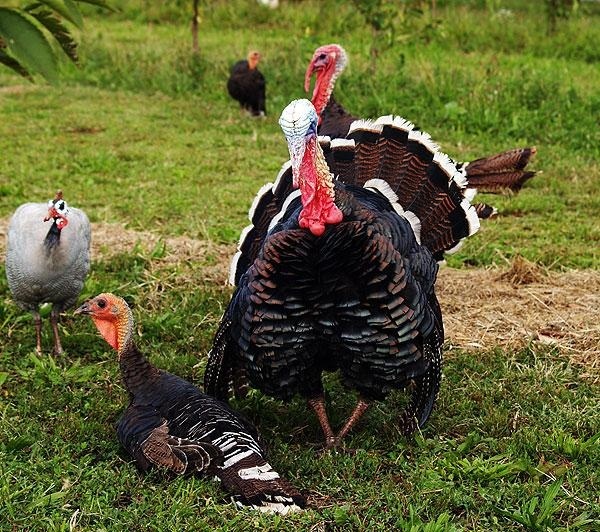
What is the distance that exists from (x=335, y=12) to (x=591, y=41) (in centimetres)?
444

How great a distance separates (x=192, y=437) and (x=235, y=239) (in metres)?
3.28

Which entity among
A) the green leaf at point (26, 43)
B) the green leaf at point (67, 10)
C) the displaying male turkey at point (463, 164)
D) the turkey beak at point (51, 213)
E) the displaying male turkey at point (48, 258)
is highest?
the green leaf at point (67, 10)

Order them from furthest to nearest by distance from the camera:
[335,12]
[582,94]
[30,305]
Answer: [335,12] < [582,94] < [30,305]

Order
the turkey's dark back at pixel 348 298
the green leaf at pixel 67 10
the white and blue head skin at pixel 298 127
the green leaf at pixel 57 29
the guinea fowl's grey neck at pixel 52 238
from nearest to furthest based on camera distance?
1. the white and blue head skin at pixel 298 127
2. the turkey's dark back at pixel 348 298
3. the green leaf at pixel 67 10
4. the green leaf at pixel 57 29
5. the guinea fowl's grey neck at pixel 52 238

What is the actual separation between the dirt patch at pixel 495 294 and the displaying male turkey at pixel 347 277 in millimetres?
1104

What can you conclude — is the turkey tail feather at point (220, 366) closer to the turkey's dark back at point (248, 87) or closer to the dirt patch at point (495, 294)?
the dirt patch at point (495, 294)

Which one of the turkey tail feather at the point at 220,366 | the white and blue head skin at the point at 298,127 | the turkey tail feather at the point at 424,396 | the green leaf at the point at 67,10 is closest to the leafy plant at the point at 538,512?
the turkey tail feather at the point at 424,396

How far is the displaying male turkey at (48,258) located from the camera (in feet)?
15.8

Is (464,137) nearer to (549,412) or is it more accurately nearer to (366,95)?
(366,95)

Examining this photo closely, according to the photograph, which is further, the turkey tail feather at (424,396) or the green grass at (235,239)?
the turkey tail feather at (424,396)

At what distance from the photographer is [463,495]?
3.62m

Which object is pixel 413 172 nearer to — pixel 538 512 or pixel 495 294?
pixel 538 512

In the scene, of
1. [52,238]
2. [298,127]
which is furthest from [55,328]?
[298,127]

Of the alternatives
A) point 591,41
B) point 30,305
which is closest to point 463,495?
point 30,305
